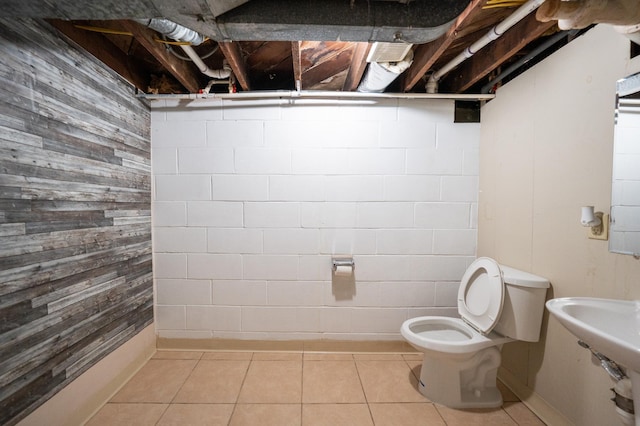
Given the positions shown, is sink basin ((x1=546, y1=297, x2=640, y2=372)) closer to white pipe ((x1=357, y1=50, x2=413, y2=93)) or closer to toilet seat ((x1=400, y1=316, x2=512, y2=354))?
toilet seat ((x1=400, y1=316, x2=512, y2=354))

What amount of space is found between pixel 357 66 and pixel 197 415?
2.33m

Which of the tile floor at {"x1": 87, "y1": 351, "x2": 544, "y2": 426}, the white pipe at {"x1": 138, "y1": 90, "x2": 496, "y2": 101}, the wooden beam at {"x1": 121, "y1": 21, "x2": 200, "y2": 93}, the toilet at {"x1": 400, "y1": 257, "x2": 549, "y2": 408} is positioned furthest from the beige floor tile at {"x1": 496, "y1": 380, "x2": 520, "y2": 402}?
the wooden beam at {"x1": 121, "y1": 21, "x2": 200, "y2": 93}

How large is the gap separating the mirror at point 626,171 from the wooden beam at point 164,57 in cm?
→ 226

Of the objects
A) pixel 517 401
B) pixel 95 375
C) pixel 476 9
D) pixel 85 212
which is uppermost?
pixel 476 9

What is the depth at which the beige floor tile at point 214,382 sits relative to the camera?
1.56 metres

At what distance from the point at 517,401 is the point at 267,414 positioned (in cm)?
154

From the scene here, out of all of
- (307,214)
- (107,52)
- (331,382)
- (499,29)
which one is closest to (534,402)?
(331,382)

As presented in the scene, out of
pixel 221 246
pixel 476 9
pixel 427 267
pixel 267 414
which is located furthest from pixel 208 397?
pixel 476 9

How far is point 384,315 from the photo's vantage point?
2020 mm

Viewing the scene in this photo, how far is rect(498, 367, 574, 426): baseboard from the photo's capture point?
4.40 ft

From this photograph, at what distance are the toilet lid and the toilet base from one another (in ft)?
0.59

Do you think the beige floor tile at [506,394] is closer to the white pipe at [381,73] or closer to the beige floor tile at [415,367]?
the beige floor tile at [415,367]

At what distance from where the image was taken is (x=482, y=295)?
5.28ft

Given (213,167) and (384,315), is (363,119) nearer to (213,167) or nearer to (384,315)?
(213,167)
